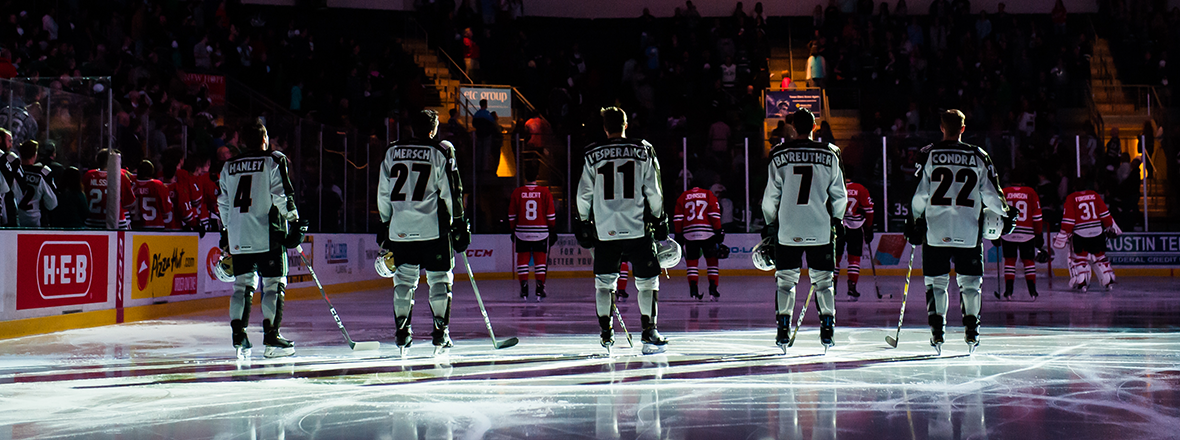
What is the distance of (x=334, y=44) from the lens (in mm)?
21438

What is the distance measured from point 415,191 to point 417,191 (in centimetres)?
1

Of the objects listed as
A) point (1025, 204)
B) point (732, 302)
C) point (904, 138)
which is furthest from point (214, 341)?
point (904, 138)

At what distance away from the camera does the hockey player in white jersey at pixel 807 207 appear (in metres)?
6.18

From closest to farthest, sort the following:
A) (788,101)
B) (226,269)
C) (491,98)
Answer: (226,269) < (788,101) < (491,98)

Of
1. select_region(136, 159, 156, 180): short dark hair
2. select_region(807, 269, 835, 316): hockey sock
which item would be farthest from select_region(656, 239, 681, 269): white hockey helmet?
select_region(136, 159, 156, 180): short dark hair

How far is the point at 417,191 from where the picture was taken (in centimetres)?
620

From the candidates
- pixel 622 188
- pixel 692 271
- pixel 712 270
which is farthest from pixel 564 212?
pixel 622 188

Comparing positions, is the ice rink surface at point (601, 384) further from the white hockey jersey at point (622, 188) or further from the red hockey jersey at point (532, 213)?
the red hockey jersey at point (532, 213)

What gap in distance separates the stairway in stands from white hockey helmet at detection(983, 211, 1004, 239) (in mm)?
12552

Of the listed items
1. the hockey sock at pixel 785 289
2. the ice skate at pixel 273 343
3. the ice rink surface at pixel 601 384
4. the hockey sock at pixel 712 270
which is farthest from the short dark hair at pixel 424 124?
the hockey sock at pixel 712 270

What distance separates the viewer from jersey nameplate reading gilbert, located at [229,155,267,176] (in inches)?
248

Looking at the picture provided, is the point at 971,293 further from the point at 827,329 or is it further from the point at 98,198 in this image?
the point at 98,198

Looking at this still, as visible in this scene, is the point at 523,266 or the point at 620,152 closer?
the point at 620,152

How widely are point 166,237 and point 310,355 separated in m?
4.63
